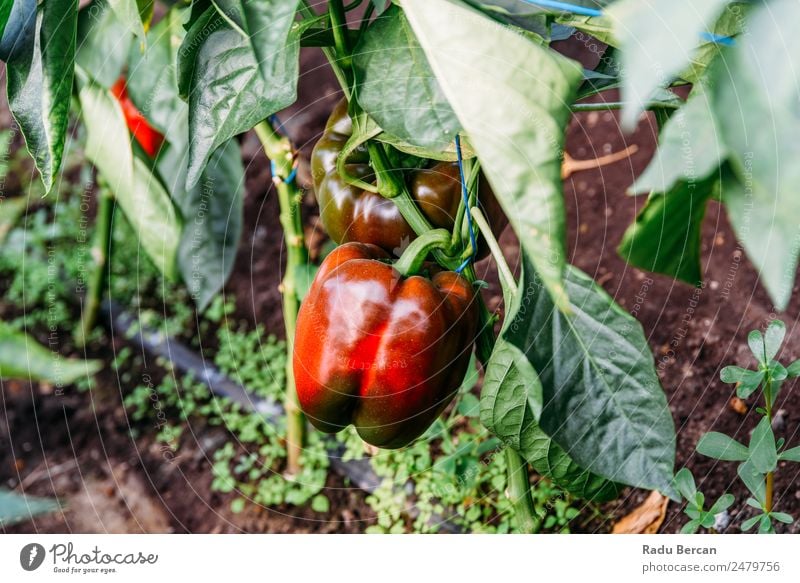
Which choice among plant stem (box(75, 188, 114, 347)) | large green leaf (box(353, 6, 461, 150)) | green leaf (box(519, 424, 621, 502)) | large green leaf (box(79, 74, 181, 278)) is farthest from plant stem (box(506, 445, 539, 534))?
plant stem (box(75, 188, 114, 347))

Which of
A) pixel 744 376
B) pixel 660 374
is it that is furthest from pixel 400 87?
pixel 660 374

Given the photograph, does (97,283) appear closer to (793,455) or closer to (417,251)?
(417,251)

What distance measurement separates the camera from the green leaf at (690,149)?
0.29 metres

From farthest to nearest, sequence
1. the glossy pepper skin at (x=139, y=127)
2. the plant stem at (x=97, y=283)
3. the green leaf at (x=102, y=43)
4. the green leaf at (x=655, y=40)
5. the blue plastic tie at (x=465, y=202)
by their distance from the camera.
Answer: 1. the plant stem at (x=97, y=283)
2. the glossy pepper skin at (x=139, y=127)
3. the green leaf at (x=102, y=43)
4. the blue plastic tie at (x=465, y=202)
5. the green leaf at (x=655, y=40)

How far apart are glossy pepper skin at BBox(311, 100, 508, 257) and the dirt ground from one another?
0.13 m

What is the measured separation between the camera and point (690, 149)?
33cm

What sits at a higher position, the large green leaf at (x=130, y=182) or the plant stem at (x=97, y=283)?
the large green leaf at (x=130, y=182)

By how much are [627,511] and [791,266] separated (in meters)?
0.39

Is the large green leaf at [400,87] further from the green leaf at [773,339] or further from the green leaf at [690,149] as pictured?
the green leaf at [773,339]

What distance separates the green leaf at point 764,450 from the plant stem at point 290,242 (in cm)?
32

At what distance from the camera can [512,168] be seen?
28 cm

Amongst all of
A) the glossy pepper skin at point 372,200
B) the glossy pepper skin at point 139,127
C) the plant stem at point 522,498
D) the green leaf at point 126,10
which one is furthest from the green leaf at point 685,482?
the glossy pepper skin at point 139,127
